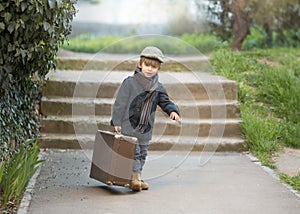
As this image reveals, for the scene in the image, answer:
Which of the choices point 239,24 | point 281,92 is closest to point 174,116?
point 281,92

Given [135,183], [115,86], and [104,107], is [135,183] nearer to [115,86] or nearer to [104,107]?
[104,107]

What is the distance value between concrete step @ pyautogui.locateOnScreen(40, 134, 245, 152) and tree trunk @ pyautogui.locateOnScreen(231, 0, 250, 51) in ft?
12.1

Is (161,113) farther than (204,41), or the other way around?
(204,41)

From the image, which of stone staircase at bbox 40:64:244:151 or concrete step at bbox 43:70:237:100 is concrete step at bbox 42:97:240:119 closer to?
stone staircase at bbox 40:64:244:151

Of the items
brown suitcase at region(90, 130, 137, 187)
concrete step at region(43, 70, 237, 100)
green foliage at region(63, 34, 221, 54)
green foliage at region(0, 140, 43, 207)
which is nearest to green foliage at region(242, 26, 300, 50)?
green foliage at region(63, 34, 221, 54)

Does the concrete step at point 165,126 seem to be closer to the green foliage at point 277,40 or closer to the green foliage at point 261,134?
the green foliage at point 261,134

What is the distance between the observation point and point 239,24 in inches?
459

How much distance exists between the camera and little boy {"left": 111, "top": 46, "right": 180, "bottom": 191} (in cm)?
619

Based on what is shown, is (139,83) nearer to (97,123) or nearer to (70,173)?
(70,173)

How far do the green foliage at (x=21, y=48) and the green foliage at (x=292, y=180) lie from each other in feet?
8.66

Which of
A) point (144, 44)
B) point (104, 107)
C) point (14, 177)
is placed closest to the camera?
point (14, 177)

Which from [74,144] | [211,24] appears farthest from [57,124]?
[211,24]

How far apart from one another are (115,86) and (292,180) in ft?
10.6

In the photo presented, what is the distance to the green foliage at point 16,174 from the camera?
564 cm
